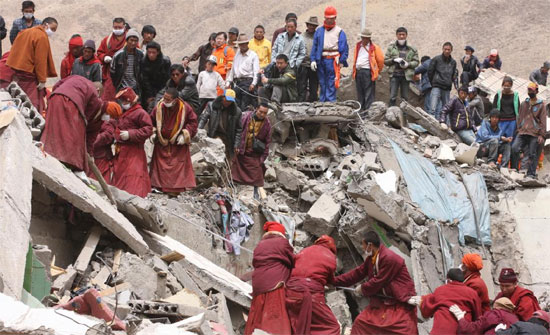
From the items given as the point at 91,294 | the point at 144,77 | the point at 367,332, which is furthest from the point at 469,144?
the point at 91,294

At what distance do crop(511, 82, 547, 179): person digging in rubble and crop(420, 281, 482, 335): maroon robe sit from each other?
6867 millimetres

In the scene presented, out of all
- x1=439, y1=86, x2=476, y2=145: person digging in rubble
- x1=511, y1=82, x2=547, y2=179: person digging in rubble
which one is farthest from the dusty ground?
x1=511, y1=82, x2=547, y2=179: person digging in rubble

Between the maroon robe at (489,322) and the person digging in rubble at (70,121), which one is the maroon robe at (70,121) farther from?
the maroon robe at (489,322)

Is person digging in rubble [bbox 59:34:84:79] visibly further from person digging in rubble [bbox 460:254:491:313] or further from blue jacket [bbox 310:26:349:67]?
person digging in rubble [bbox 460:254:491:313]

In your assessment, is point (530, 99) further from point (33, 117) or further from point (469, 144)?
point (33, 117)

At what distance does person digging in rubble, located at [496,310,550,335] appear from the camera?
7.43 metres

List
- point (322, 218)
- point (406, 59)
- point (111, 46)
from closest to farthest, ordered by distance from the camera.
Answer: point (322, 218) → point (111, 46) → point (406, 59)

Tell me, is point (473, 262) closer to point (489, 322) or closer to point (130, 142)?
point (489, 322)

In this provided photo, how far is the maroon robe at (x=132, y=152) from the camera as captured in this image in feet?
38.1

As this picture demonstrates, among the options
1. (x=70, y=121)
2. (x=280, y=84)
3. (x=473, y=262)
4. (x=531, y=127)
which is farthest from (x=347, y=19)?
(x=473, y=262)

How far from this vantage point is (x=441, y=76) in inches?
660

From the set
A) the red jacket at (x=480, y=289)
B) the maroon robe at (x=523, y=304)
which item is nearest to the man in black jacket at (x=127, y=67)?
the red jacket at (x=480, y=289)

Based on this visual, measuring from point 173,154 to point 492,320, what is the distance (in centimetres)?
546

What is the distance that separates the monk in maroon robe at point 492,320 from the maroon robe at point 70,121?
14.4ft
